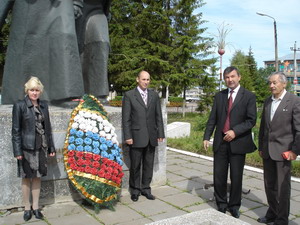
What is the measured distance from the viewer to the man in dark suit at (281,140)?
3506 mm

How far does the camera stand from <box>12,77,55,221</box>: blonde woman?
350 cm

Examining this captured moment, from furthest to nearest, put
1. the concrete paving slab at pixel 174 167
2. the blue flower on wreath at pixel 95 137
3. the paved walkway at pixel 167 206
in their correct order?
1. the concrete paving slab at pixel 174 167
2. the blue flower on wreath at pixel 95 137
3. the paved walkway at pixel 167 206

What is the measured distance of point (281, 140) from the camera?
3590mm

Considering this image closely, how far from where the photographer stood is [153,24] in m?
22.6

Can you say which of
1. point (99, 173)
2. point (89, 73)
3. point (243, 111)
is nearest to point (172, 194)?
point (99, 173)

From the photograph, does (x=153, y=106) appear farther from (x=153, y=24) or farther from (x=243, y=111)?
(x=153, y=24)

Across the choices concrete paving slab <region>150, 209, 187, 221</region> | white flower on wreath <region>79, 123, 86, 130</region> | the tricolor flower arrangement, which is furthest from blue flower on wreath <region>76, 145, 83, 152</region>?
concrete paving slab <region>150, 209, 187, 221</region>

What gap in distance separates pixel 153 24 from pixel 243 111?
64.2 feet

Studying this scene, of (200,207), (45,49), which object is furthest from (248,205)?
(45,49)

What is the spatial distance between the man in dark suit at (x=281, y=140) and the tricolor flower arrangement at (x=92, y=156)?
189cm

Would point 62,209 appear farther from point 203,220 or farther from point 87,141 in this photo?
point 203,220

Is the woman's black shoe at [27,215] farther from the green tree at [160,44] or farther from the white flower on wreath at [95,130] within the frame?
the green tree at [160,44]

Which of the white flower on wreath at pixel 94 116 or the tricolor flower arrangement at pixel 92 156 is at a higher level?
the white flower on wreath at pixel 94 116

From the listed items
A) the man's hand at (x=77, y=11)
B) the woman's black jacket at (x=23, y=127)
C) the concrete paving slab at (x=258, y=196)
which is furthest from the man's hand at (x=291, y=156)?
the man's hand at (x=77, y=11)
